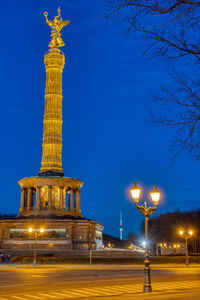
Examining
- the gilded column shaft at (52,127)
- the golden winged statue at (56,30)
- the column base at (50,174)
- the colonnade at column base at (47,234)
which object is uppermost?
the golden winged statue at (56,30)

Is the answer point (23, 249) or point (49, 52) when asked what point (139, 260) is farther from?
point (49, 52)

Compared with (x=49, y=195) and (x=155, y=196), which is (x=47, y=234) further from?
(x=155, y=196)

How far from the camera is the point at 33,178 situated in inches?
2419

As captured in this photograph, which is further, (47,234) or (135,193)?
(47,234)

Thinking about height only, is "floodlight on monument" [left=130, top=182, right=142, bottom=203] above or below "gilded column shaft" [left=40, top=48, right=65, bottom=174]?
below

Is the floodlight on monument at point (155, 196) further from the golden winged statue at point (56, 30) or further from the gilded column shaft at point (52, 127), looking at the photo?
the golden winged statue at point (56, 30)

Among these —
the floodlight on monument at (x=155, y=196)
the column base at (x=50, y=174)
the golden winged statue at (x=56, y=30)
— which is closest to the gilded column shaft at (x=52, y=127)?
the column base at (x=50, y=174)

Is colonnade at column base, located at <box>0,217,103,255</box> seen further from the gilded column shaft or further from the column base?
the gilded column shaft

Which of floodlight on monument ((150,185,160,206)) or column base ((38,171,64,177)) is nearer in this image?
floodlight on monument ((150,185,160,206))

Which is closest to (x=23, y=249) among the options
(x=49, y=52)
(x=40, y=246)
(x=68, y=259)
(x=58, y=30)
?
(x=40, y=246)

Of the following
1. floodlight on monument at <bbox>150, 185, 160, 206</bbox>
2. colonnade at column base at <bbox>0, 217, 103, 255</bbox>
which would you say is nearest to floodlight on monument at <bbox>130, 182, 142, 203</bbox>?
floodlight on monument at <bbox>150, 185, 160, 206</bbox>

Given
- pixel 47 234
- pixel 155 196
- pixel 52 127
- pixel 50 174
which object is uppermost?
pixel 52 127

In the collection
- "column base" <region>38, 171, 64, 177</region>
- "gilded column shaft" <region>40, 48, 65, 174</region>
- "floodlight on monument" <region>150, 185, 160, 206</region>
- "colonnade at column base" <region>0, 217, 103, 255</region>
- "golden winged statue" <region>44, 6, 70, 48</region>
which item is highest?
"golden winged statue" <region>44, 6, 70, 48</region>

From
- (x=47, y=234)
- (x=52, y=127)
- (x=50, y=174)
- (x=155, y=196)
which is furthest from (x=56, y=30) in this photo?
(x=155, y=196)
